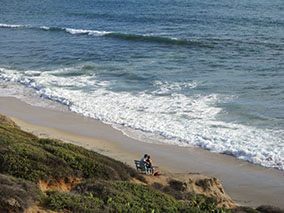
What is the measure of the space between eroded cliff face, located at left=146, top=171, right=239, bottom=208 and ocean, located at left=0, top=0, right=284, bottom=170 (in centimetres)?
411

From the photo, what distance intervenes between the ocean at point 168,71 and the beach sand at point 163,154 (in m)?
0.67

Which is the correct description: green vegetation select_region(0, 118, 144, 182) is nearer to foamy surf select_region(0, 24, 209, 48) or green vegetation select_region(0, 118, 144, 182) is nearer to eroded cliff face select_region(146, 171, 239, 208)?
eroded cliff face select_region(146, 171, 239, 208)

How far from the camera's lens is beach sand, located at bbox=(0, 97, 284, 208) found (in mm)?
14812

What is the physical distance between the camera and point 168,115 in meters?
22.3

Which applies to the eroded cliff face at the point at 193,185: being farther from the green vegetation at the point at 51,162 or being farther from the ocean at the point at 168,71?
the ocean at the point at 168,71

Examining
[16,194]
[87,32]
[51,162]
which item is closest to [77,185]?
[51,162]

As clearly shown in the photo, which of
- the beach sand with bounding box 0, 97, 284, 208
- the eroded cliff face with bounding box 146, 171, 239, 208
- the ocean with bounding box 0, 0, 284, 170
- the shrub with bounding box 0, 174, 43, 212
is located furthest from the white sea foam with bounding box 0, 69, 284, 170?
the shrub with bounding box 0, 174, 43, 212

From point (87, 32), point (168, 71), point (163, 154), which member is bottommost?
point (163, 154)

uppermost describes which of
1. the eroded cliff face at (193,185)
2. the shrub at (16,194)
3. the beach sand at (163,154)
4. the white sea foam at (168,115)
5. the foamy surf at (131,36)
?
the foamy surf at (131,36)

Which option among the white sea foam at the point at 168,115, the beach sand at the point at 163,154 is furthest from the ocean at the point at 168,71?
the beach sand at the point at 163,154

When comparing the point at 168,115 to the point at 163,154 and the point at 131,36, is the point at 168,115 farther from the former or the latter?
the point at 131,36

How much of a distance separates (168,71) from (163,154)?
14072 mm

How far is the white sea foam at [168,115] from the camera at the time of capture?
60.1 ft

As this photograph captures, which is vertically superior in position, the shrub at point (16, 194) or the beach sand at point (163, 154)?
the beach sand at point (163, 154)
